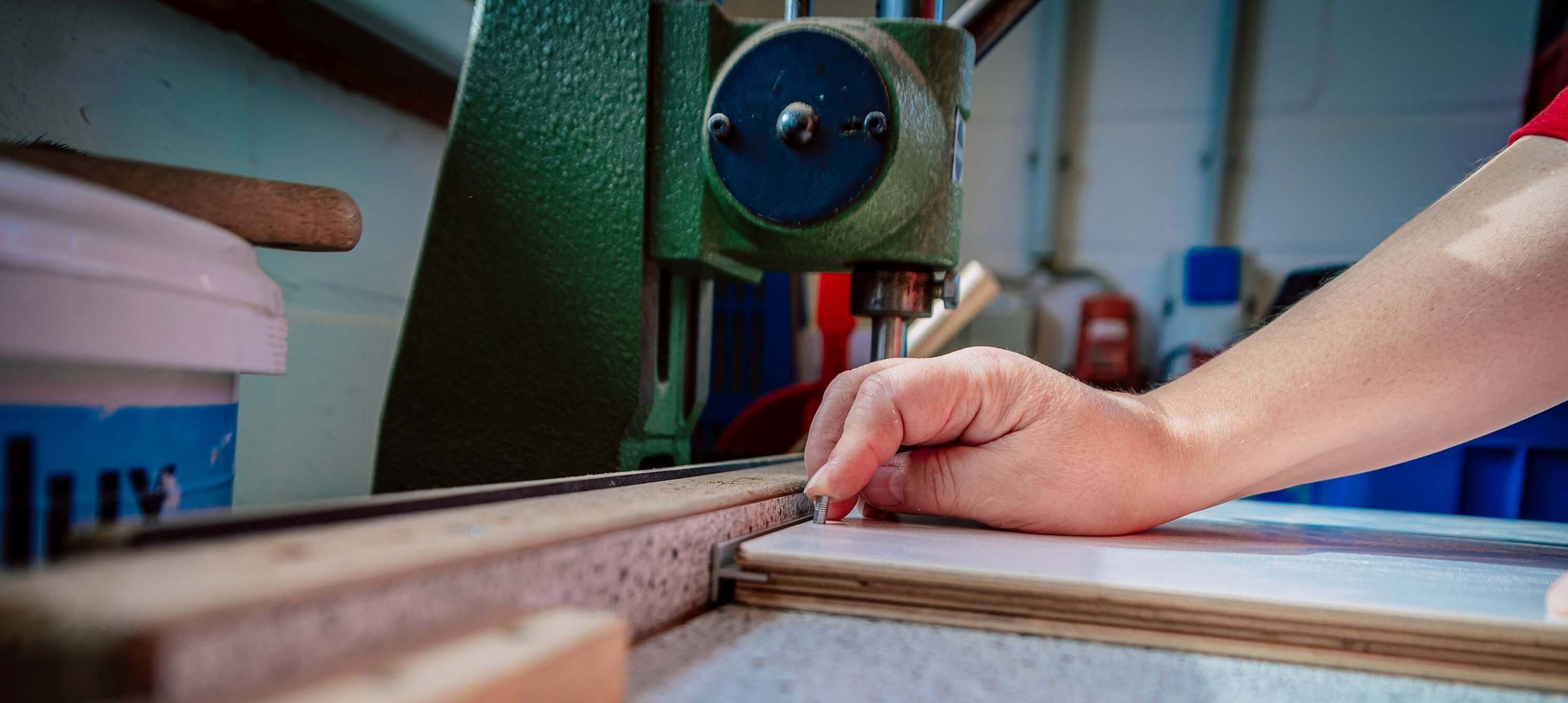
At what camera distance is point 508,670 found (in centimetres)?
24

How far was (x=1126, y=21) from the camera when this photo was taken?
9.98ft

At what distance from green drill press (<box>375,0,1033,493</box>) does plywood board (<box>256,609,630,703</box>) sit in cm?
50

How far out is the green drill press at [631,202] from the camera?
728 mm

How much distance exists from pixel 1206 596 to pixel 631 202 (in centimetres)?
58

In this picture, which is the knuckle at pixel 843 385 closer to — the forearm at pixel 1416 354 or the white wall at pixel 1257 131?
the forearm at pixel 1416 354

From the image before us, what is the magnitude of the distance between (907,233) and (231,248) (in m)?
0.52

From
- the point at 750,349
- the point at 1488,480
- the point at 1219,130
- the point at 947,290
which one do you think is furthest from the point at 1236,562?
the point at 1219,130

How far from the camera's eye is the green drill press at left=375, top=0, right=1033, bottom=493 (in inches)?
28.7

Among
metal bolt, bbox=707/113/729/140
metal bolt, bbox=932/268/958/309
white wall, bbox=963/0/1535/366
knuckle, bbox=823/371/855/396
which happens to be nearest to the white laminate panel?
knuckle, bbox=823/371/855/396

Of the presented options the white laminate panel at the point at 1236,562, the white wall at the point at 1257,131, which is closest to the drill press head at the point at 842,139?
the white laminate panel at the point at 1236,562

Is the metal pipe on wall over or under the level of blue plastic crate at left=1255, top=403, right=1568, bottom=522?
over

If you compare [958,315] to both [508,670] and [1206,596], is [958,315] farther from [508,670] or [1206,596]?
[508,670]

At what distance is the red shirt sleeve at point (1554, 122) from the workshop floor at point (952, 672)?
0.51 metres

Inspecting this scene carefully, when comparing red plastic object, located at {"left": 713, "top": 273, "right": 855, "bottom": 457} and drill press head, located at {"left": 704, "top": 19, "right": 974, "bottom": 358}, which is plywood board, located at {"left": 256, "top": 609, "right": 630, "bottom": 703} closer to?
drill press head, located at {"left": 704, "top": 19, "right": 974, "bottom": 358}
